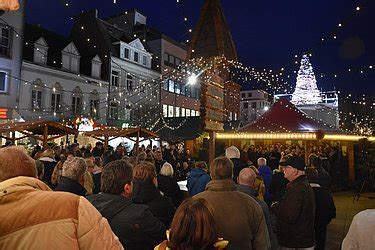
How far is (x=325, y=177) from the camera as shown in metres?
8.07

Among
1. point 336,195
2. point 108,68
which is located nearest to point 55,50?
point 108,68

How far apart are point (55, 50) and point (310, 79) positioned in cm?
2425

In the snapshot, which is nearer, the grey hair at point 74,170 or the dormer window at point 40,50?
the grey hair at point 74,170

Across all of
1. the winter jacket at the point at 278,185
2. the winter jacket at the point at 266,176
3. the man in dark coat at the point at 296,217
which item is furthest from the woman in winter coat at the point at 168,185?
the winter jacket at the point at 266,176

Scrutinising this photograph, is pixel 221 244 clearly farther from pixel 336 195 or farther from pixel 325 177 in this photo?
pixel 336 195

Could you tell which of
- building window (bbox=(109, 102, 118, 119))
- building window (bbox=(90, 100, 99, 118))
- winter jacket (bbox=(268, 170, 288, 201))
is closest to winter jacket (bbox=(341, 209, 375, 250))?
winter jacket (bbox=(268, 170, 288, 201))

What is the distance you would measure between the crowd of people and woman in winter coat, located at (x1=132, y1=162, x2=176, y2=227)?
0.01 meters

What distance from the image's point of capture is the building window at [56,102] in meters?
26.3

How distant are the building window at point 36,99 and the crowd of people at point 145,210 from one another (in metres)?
20.8

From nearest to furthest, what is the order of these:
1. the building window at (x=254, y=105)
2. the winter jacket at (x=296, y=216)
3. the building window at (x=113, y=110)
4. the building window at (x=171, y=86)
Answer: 1. the winter jacket at (x=296, y=216)
2. the building window at (x=113, y=110)
3. the building window at (x=171, y=86)
4. the building window at (x=254, y=105)

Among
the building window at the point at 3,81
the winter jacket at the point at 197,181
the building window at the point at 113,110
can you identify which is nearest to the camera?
the winter jacket at the point at 197,181

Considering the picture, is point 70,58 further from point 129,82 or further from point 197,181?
point 197,181

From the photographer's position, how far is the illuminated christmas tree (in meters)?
30.8

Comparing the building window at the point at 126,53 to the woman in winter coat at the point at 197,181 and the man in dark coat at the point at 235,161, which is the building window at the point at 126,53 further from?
the woman in winter coat at the point at 197,181
